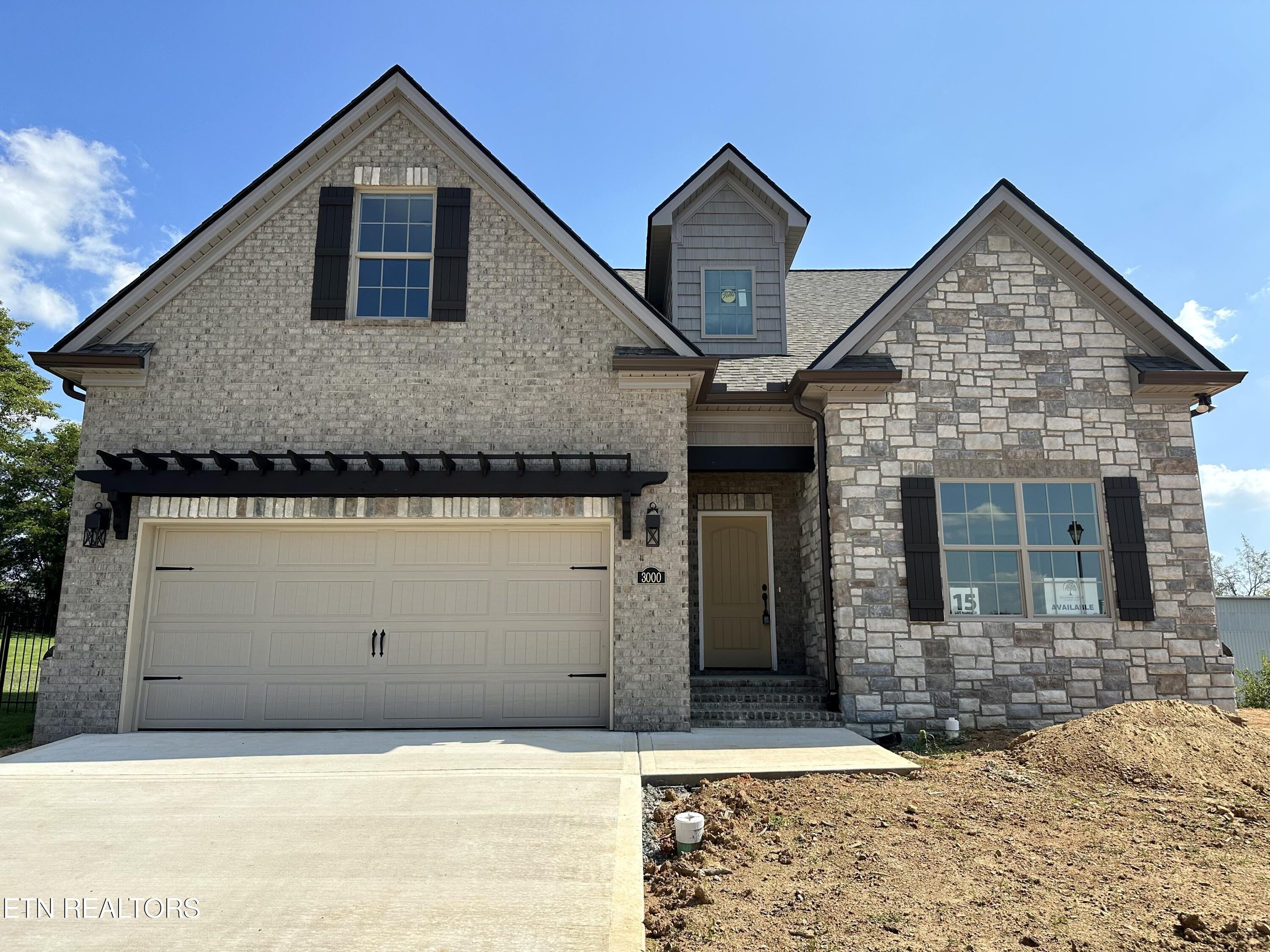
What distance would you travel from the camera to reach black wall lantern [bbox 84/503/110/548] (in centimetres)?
933

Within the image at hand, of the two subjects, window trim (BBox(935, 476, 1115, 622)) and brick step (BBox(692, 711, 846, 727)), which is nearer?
brick step (BBox(692, 711, 846, 727))

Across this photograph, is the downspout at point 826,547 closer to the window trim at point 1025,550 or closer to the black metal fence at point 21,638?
the window trim at point 1025,550

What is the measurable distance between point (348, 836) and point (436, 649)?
163 inches

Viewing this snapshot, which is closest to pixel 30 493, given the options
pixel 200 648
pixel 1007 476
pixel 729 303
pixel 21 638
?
pixel 21 638

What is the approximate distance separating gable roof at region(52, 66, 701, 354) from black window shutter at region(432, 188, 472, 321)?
42 centimetres

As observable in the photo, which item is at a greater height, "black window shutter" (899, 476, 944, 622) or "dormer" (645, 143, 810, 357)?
"dormer" (645, 143, 810, 357)

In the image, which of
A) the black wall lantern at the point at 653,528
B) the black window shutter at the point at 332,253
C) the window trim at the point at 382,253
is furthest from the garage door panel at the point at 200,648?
the black wall lantern at the point at 653,528

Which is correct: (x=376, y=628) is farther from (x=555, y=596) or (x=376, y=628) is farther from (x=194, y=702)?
(x=194, y=702)

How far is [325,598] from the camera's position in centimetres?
955

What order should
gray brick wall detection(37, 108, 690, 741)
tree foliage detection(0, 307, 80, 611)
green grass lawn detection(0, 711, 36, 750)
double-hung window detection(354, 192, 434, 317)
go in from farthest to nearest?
tree foliage detection(0, 307, 80, 611)
double-hung window detection(354, 192, 434, 317)
gray brick wall detection(37, 108, 690, 741)
green grass lawn detection(0, 711, 36, 750)

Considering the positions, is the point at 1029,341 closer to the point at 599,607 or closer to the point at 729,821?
the point at 599,607

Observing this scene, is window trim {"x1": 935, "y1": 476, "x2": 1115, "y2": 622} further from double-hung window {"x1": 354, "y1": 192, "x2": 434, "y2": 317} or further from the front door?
double-hung window {"x1": 354, "y1": 192, "x2": 434, "y2": 317}

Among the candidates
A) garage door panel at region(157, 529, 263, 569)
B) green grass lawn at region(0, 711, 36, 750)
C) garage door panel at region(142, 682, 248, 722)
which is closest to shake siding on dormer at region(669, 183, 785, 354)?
garage door panel at region(157, 529, 263, 569)

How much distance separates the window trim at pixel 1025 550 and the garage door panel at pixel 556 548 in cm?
408
